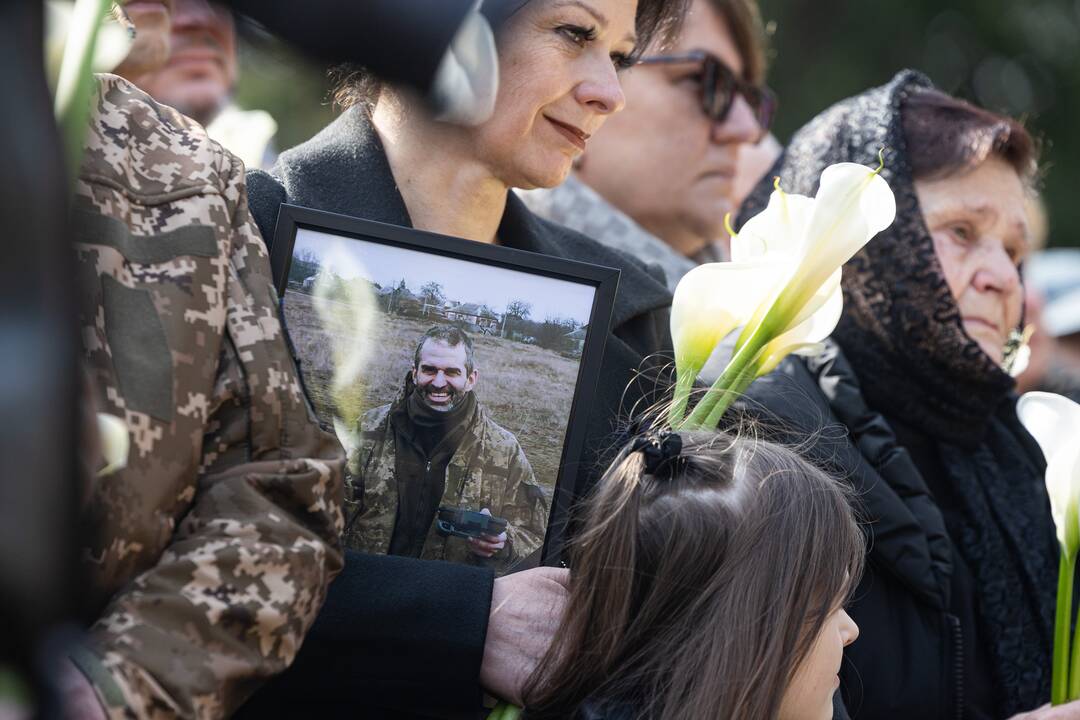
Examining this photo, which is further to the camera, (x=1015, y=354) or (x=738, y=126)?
(x=738, y=126)

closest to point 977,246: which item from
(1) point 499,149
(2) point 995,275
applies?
(2) point 995,275

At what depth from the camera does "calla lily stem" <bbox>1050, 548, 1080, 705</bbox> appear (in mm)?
1836

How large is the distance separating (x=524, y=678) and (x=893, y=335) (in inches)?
48.7

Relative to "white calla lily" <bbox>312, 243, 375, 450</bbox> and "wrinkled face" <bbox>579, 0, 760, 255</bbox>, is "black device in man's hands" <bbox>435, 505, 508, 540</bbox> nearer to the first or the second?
"white calla lily" <bbox>312, 243, 375, 450</bbox>

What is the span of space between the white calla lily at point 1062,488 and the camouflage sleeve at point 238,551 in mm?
1086

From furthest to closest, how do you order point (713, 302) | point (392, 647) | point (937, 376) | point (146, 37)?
point (937, 376) → point (146, 37) → point (713, 302) → point (392, 647)

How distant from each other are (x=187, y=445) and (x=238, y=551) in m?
0.11

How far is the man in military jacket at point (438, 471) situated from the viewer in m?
1.50

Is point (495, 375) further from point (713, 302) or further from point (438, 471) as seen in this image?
point (713, 302)

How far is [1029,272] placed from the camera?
475 centimetres

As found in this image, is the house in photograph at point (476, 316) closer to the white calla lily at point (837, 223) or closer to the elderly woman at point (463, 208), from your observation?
the elderly woman at point (463, 208)

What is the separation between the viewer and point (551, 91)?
171cm

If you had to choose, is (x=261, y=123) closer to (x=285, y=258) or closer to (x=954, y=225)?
(x=285, y=258)

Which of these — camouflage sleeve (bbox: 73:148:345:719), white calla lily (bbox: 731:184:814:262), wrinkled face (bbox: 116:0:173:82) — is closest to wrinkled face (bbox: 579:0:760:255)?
wrinkled face (bbox: 116:0:173:82)
